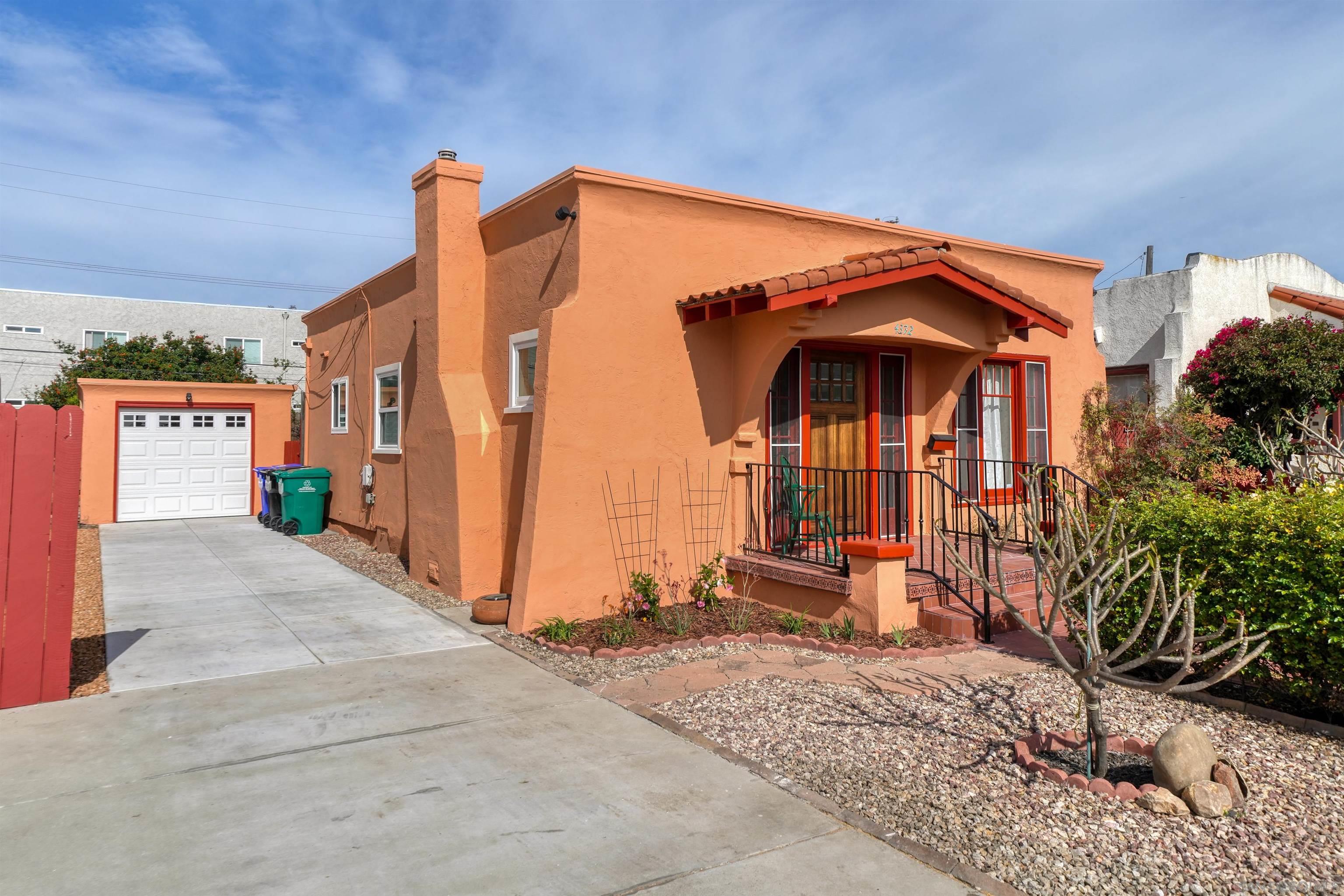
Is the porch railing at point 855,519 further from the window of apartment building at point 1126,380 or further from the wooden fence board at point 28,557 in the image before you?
the window of apartment building at point 1126,380

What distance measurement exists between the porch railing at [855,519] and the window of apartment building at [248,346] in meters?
26.1

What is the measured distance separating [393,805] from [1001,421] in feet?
29.8

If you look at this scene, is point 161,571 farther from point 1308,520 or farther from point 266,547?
point 1308,520

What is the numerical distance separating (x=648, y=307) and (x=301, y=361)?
26.4 meters

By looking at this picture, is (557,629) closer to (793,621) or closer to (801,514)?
(793,621)

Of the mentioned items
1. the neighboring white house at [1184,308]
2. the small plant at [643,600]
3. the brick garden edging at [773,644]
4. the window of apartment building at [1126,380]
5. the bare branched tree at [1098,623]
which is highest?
the neighboring white house at [1184,308]

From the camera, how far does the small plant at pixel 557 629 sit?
7531mm

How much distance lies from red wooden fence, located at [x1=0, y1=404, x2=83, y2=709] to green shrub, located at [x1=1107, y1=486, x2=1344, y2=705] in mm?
7113

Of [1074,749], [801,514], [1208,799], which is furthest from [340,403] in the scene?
[1208,799]

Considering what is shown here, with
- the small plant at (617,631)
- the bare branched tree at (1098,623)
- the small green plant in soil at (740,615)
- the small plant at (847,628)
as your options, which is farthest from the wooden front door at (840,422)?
the bare branched tree at (1098,623)

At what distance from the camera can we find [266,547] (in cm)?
1297

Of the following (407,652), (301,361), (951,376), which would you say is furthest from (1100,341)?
(301,361)

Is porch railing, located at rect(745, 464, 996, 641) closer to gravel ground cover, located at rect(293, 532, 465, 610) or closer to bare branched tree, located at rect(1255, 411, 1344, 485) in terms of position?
bare branched tree, located at rect(1255, 411, 1344, 485)

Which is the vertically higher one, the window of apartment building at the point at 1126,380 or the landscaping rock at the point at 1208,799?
the window of apartment building at the point at 1126,380
